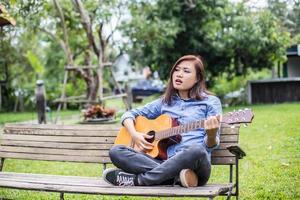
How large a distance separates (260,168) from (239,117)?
3.26 meters

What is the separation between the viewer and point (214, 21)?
747 inches

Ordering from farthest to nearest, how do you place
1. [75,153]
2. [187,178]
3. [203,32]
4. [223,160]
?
[203,32] < [75,153] < [223,160] < [187,178]

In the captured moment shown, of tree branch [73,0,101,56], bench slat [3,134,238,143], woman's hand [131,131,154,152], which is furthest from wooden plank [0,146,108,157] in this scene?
tree branch [73,0,101,56]

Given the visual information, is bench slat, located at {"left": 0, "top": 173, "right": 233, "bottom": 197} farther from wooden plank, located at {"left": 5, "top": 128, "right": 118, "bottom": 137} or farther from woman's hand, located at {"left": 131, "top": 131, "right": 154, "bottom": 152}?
wooden plank, located at {"left": 5, "top": 128, "right": 118, "bottom": 137}

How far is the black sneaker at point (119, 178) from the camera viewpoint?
4051 mm

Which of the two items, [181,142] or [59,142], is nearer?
[181,142]

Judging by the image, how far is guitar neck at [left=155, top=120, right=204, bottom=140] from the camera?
3887mm

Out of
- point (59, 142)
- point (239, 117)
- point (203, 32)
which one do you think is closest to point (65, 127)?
point (59, 142)

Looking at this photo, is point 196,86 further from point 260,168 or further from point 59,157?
point 260,168

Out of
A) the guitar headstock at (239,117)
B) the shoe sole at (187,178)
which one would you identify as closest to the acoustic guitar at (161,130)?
the guitar headstock at (239,117)

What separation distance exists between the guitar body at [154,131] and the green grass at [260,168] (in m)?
1.21

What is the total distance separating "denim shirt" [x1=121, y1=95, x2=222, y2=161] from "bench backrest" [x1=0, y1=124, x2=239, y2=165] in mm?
479

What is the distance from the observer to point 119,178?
4113 mm

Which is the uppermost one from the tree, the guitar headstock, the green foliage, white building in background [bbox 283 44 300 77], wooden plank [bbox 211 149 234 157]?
the tree
